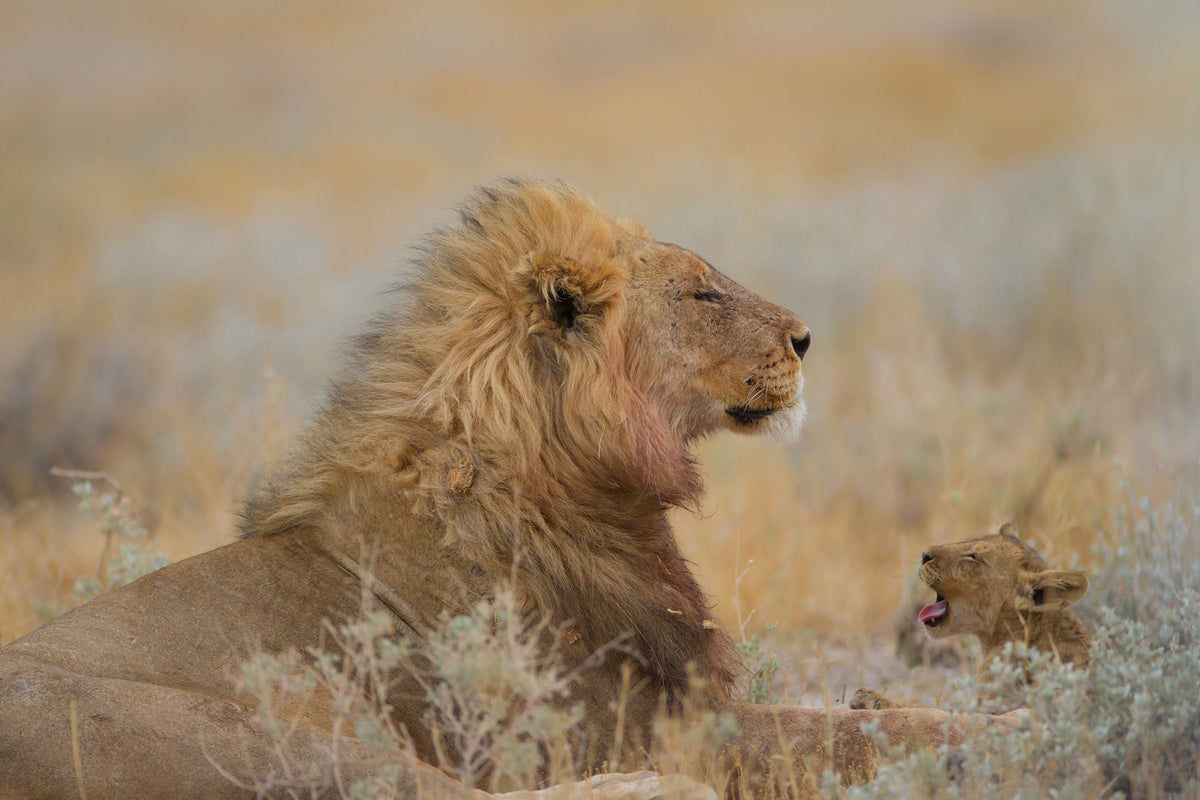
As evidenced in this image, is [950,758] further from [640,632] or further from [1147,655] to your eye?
[640,632]

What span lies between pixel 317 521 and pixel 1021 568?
7.30 ft

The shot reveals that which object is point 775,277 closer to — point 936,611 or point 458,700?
point 936,611

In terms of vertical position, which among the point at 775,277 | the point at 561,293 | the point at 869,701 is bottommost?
the point at 869,701

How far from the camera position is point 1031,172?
14688 mm

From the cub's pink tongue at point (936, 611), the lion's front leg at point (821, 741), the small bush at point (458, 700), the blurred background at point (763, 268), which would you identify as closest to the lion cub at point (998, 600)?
the cub's pink tongue at point (936, 611)

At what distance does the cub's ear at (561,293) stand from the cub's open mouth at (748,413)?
505 millimetres

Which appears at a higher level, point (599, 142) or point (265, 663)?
point (599, 142)

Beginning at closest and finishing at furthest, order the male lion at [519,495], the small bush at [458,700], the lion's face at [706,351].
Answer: the small bush at [458,700], the male lion at [519,495], the lion's face at [706,351]

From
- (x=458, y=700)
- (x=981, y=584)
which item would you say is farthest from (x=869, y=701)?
(x=458, y=700)

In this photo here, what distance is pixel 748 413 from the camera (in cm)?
399

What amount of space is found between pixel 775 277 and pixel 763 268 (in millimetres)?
177

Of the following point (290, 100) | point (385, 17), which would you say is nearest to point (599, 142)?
point (290, 100)

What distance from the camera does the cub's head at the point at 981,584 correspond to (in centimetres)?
415

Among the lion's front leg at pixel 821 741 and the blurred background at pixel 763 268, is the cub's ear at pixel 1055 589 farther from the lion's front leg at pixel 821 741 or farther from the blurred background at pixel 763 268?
the blurred background at pixel 763 268
